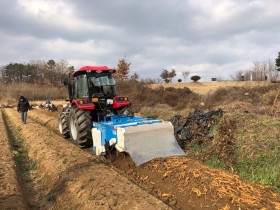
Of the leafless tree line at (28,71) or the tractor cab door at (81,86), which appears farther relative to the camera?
the leafless tree line at (28,71)

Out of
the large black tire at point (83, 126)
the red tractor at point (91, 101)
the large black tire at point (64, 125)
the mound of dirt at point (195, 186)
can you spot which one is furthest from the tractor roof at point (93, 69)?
the mound of dirt at point (195, 186)

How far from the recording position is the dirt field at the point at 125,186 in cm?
496

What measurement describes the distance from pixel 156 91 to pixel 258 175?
18.4 meters

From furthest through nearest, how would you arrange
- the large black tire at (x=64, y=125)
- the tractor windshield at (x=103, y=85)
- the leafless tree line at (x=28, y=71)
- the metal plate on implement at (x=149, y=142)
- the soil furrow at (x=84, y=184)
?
1. the leafless tree line at (x=28, y=71)
2. the large black tire at (x=64, y=125)
3. the tractor windshield at (x=103, y=85)
4. the metal plate on implement at (x=149, y=142)
5. the soil furrow at (x=84, y=184)

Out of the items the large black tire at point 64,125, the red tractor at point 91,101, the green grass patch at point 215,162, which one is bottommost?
the green grass patch at point 215,162

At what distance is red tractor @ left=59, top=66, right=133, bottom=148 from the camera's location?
896 cm

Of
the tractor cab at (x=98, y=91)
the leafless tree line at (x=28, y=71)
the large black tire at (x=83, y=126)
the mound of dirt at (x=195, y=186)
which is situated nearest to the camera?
the mound of dirt at (x=195, y=186)

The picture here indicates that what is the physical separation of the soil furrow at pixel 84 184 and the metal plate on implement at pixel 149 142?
2.14 ft

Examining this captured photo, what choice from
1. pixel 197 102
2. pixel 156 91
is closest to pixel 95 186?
pixel 197 102

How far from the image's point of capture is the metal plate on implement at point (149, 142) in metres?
6.82

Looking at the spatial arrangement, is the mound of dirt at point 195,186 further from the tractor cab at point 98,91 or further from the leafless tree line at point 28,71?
the leafless tree line at point 28,71

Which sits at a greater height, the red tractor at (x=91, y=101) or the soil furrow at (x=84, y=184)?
the red tractor at (x=91, y=101)

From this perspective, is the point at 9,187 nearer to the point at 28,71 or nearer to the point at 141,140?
the point at 141,140

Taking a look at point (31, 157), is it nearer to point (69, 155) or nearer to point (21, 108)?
point (69, 155)
